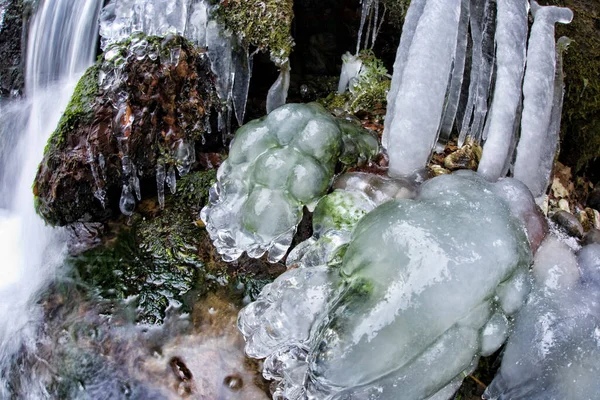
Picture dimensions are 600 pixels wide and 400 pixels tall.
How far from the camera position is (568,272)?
88.0 inches

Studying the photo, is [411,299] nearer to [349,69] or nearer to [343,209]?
[343,209]

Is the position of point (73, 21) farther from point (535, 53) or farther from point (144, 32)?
point (535, 53)

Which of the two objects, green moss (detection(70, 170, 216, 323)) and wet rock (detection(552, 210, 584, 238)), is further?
green moss (detection(70, 170, 216, 323))

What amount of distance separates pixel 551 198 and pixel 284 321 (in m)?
2.29

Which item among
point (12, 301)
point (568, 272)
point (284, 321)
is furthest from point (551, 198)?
point (12, 301)

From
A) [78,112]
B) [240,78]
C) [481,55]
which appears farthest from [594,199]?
[78,112]

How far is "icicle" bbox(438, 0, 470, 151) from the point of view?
9.96 feet

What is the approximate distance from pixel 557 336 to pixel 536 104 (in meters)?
1.21

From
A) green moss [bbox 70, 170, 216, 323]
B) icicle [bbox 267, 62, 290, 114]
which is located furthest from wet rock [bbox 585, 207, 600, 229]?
green moss [bbox 70, 170, 216, 323]

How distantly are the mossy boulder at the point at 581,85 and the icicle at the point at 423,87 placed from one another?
4.45 feet

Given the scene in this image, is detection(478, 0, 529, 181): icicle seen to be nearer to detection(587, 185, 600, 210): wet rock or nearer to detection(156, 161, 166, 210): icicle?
detection(587, 185, 600, 210): wet rock

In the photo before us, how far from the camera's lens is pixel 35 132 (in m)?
4.09

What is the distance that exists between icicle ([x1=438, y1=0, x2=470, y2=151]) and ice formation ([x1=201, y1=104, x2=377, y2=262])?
24.5 inches

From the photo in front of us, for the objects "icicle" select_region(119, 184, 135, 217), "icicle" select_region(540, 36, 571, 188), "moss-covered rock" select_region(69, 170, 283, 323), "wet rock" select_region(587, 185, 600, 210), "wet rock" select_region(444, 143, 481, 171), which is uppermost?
"icicle" select_region(540, 36, 571, 188)
